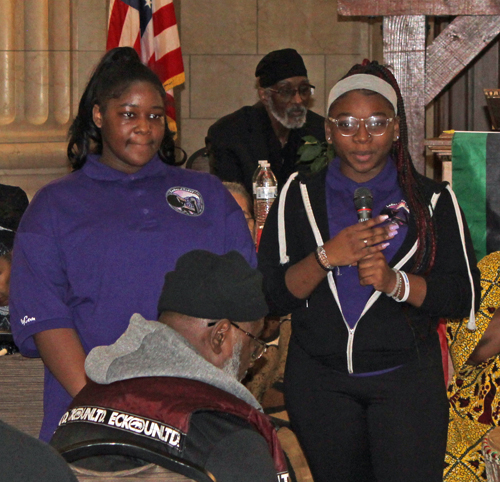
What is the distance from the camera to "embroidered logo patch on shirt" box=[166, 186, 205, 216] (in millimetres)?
2602

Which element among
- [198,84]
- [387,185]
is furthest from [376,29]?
[387,185]

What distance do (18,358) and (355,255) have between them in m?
1.58

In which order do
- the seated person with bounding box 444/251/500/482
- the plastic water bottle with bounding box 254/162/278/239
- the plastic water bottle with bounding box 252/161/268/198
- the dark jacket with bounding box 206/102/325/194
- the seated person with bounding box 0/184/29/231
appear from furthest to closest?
A: the dark jacket with bounding box 206/102/325/194 < the plastic water bottle with bounding box 252/161/268/198 < the plastic water bottle with bounding box 254/162/278/239 < the seated person with bounding box 0/184/29/231 < the seated person with bounding box 444/251/500/482

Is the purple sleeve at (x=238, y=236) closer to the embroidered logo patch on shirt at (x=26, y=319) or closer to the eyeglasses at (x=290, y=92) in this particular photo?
the embroidered logo patch on shirt at (x=26, y=319)

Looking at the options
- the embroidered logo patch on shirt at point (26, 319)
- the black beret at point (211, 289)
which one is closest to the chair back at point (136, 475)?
the black beret at point (211, 289)

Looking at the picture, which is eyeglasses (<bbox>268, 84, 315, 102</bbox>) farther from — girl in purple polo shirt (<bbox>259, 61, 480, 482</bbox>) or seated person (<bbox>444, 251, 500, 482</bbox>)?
girl in purple polo shirt (<bbox>259, 61, 480, 482</bbox>)

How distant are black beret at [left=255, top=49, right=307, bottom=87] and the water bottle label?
1.17 meters

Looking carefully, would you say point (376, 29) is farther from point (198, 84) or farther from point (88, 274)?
point (88, 274)

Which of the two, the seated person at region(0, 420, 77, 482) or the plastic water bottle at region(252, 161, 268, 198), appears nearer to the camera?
the seated person at region(0, 420, 77, 482)

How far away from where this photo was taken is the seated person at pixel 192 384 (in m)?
1.55

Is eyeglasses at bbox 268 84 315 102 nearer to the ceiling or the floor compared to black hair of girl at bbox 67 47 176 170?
nearer to the ceiling

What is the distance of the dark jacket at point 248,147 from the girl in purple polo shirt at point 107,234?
8.83ft

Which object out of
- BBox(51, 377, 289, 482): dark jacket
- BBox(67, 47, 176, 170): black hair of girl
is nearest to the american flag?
BBox(67, 47, 176, 170): black hair of girl

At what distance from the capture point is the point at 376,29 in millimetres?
6973
